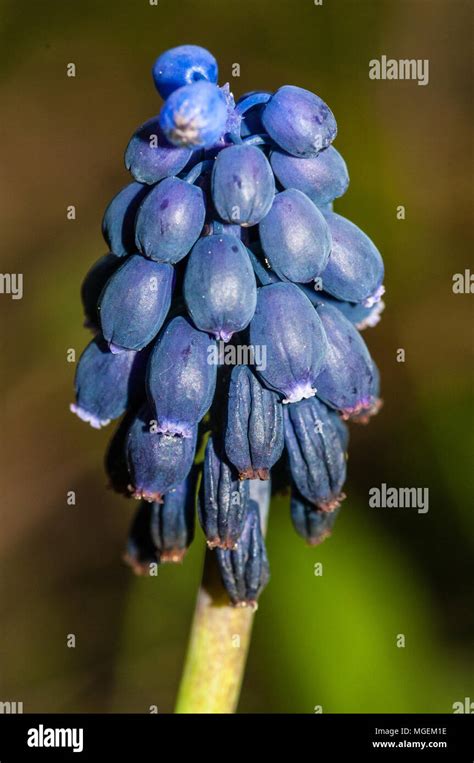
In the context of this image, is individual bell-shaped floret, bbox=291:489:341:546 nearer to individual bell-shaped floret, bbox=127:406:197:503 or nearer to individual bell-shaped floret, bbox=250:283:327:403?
individual bell-shaped floret, bbox=127:406:197:503

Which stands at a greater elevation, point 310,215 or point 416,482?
point 310,215

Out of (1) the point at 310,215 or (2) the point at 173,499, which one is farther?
(2) the point at 173,499

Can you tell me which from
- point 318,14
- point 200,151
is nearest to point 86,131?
point 318,14

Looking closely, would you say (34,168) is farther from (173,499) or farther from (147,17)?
(173,499)

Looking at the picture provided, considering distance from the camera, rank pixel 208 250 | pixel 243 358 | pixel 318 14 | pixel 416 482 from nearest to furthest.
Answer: pixel 208 250 → pixel 243 358 → pixel 416 482 → pixel 318 14

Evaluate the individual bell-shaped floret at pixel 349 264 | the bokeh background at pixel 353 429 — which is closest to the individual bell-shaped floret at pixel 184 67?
the individual bell-shaped floret at pixel 349 264

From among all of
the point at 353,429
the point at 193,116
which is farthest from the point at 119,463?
the point at 353,429

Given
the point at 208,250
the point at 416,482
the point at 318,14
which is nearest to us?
the point at 208,250
